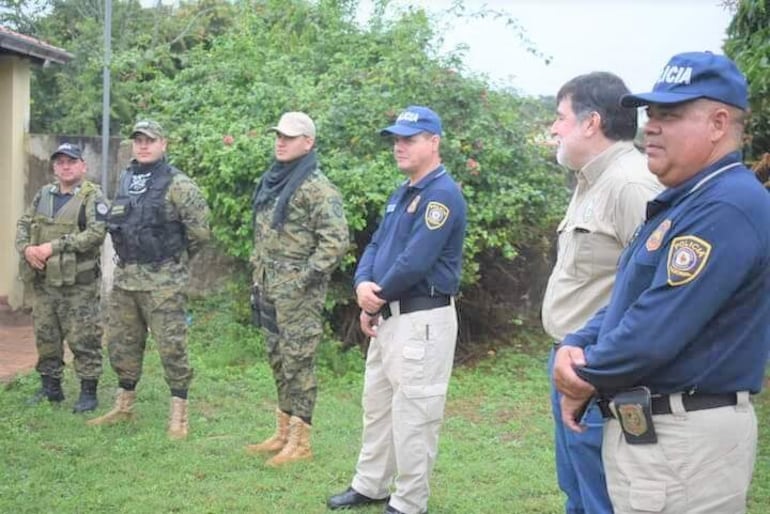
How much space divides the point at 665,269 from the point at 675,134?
37 cm

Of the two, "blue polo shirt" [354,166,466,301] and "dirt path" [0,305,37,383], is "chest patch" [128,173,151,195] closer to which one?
"blue polo shirt" [354,166,466,301]

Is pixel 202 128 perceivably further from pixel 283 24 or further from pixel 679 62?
pixel 679 62

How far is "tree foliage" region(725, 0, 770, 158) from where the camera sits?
16.9 ft

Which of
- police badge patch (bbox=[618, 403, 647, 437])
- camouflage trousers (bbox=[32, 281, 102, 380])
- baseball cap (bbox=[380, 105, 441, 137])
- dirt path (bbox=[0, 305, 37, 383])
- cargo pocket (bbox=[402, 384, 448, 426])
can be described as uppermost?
baseball cap (bbox=[380, 105, 441, 137])

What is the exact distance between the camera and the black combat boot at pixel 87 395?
21.6ft

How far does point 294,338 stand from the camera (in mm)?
5457

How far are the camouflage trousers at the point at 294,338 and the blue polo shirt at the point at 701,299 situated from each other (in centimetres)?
311

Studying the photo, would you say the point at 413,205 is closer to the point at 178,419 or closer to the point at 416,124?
the point at 416,124

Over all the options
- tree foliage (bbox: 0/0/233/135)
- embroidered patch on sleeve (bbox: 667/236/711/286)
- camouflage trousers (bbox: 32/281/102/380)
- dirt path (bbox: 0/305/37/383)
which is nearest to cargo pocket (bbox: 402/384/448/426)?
embroidered patch on sleeve (bbox: 667/236/711/286)

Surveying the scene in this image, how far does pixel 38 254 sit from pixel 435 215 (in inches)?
133

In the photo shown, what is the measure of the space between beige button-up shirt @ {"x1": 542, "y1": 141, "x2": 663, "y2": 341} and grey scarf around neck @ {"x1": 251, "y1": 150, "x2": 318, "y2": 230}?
2.23 m

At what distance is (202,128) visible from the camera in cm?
860

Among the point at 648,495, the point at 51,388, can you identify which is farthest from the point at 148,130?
the point at 648,495

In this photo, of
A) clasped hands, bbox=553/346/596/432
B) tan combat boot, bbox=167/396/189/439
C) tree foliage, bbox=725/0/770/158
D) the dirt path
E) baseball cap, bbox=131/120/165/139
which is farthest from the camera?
the dirt path
